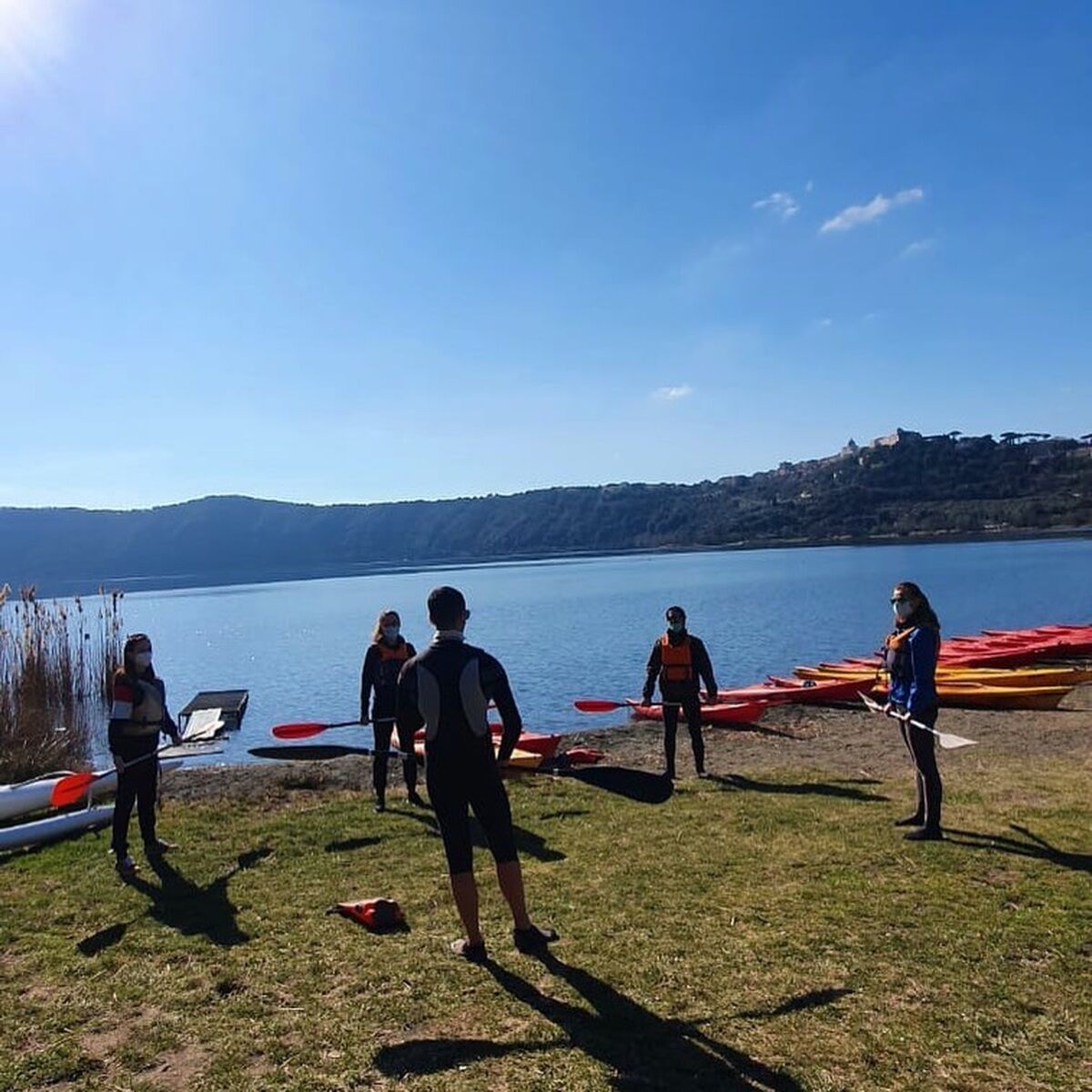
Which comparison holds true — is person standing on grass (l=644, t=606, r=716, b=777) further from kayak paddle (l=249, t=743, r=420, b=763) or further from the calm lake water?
the calm lake water

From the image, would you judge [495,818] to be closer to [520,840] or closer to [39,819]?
[520,840]

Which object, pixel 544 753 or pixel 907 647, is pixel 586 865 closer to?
pixel 907 647

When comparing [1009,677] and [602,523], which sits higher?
[602,523]

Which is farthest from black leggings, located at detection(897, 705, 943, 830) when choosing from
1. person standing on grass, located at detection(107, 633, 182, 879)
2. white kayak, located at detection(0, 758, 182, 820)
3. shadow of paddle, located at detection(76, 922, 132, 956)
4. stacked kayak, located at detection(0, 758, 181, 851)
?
white kayak, located at detection(0, 758, 182, 820)

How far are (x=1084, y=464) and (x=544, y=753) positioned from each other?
174 m

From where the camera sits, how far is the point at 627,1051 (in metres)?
3.75

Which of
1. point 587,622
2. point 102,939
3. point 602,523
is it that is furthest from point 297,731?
point 602,523

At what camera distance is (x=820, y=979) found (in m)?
4.39

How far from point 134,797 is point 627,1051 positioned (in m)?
5.29

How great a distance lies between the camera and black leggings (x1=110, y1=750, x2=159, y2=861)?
7.18 m

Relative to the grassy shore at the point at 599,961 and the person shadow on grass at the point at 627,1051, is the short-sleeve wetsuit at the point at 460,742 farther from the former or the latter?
the person shadow on grass at the point at 627,1051

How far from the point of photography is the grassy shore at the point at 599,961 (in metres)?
3.70

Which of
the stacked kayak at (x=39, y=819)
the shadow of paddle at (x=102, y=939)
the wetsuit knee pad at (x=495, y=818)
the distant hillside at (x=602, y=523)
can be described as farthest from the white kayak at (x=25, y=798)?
the distant hillside at (x=602, y=523)

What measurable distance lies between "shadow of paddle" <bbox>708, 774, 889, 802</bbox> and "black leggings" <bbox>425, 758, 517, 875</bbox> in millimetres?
5177
